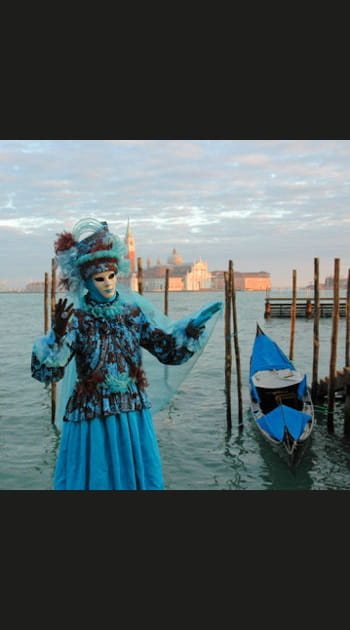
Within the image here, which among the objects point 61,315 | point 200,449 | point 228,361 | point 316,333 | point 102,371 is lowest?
point 200,449

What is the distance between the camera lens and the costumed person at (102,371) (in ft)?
6.59

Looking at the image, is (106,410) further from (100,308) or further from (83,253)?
(83,253)

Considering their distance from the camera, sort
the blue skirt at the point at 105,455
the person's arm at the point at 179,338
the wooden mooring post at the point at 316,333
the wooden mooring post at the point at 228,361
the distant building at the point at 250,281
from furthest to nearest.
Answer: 1. the distant building at the point at 250,281
2. the wooden mooring post at the point at 316,333
3. the wooden mooring post at the point at 228,361
4. the person's arm at the point at 179,338
5. the blue skirt at the point at 105,455

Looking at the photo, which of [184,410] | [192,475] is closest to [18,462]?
[192,475]

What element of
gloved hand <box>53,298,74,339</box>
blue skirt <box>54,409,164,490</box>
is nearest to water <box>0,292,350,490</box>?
blue skirt <box>54,409,164,490</box>

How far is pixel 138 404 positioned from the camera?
205 centimetres

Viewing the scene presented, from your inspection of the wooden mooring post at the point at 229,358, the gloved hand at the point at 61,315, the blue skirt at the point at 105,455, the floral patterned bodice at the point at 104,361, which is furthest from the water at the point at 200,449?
the gloved hand at the point at 61,315

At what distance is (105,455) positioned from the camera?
6.60ft

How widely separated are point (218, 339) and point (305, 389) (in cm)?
1440

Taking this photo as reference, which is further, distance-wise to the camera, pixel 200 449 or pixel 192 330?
pixel 200 449

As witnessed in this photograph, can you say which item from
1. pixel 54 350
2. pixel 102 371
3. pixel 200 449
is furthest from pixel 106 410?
pixel 200 449

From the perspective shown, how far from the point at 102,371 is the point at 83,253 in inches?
18.4

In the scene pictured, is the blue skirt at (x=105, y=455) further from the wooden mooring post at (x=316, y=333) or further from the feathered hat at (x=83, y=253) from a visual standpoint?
the wooden mooring post at (x=316, y=333)

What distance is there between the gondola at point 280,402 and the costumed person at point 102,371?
163 inches
